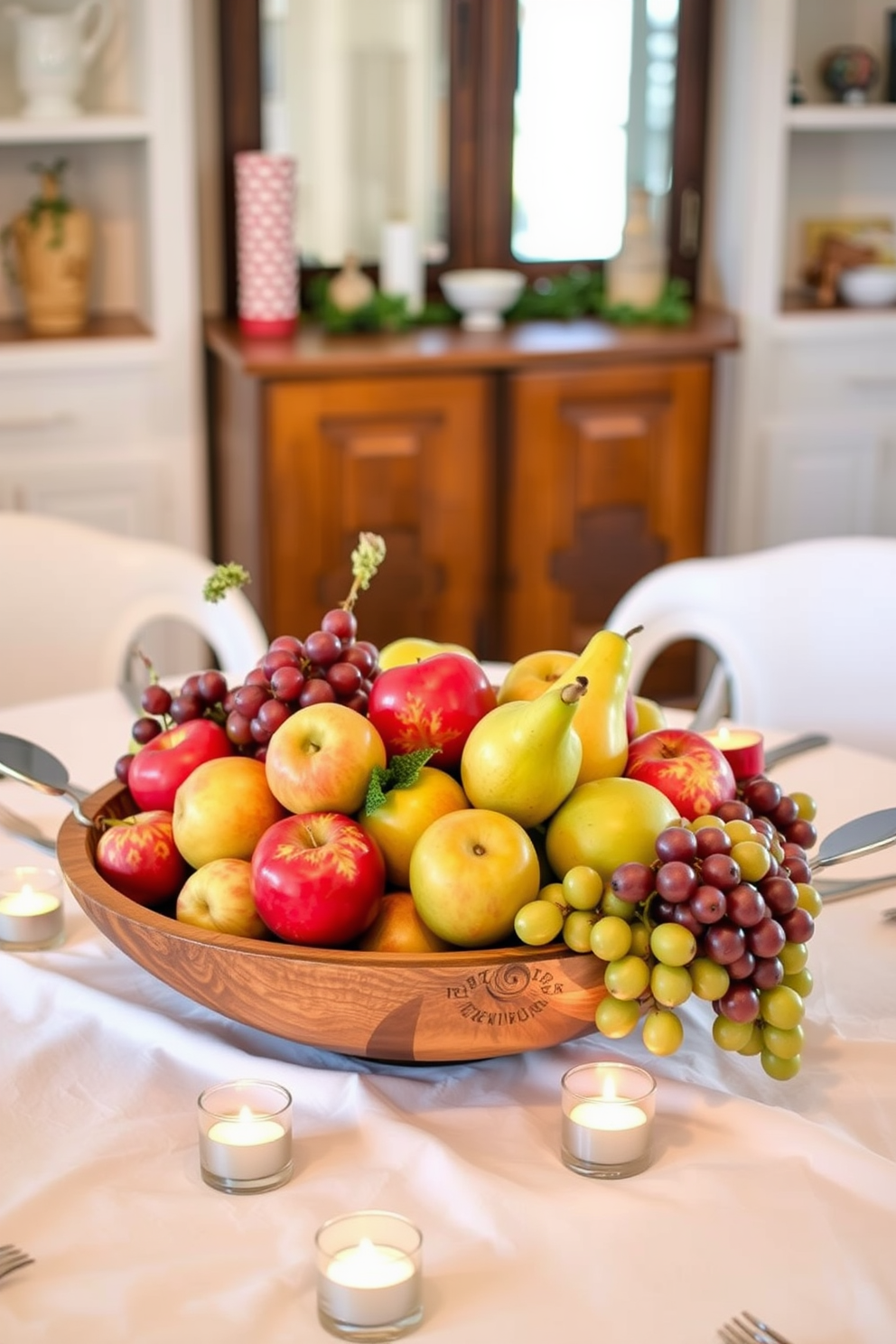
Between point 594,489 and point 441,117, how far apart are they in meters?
0.78

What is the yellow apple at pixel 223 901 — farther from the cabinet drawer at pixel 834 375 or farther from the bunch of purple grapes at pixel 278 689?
the cabinet drawer at pixel 834 375

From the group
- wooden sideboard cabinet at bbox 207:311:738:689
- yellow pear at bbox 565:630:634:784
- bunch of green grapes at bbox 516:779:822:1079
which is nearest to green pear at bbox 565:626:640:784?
yellow pear at bbox 565:630:634:784

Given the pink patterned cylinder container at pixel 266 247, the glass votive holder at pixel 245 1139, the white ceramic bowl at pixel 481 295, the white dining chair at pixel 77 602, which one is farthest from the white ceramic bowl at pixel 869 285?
the glass votive holder at pixel 245 1139

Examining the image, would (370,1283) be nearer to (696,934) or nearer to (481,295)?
(696,934)

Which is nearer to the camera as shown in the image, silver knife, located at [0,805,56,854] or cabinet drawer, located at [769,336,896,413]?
silver knife, located at [0,805,56,854]

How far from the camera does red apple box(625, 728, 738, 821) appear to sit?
99 centimetres

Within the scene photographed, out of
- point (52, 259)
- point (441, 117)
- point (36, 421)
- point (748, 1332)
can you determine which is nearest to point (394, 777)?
point (748, 1332)

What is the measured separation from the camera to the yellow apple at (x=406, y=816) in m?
0.96

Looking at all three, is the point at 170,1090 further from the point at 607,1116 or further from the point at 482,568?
the point at 482,568

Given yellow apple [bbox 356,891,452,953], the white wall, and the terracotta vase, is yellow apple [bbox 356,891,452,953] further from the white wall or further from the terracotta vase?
the white wall

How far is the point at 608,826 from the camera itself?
0.93 meters

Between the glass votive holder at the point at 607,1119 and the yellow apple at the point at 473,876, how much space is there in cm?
9

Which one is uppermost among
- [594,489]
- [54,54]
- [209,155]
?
[54,54]

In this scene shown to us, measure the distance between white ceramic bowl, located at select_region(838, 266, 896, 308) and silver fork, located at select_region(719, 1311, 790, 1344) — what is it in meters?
2.58
